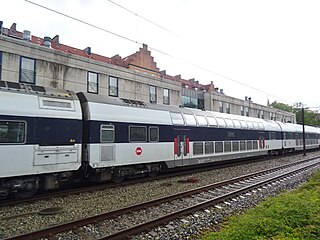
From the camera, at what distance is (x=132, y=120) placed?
11094 millimetres

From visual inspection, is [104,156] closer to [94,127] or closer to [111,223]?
[94,127]

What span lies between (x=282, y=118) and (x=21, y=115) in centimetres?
5799

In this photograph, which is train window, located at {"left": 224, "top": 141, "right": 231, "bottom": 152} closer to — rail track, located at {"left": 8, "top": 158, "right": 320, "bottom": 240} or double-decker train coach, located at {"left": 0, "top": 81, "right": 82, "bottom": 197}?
rail track, located at {"left": 8, "top": 158, "right": 320, "bottom": 240}

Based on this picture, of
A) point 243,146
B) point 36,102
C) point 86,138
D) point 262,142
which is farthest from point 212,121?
point 36,102

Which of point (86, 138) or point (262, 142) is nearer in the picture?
point (86, 138)

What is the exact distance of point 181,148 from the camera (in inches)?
527

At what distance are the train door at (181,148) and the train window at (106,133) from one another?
4.08 meters

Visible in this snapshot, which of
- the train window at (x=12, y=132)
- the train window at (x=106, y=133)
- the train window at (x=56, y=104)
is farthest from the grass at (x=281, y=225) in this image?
the train window at (x=56, y=104)

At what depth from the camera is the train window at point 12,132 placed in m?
7.38

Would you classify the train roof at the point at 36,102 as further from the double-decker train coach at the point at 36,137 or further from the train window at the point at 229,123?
the train window at the point at 229,123

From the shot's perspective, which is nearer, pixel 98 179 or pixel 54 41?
pixel 98 179

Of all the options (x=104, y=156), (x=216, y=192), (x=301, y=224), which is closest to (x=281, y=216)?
(x=301, y=224)

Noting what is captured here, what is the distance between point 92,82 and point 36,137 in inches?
517

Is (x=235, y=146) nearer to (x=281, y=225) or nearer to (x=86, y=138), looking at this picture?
(x=86, y=138)
